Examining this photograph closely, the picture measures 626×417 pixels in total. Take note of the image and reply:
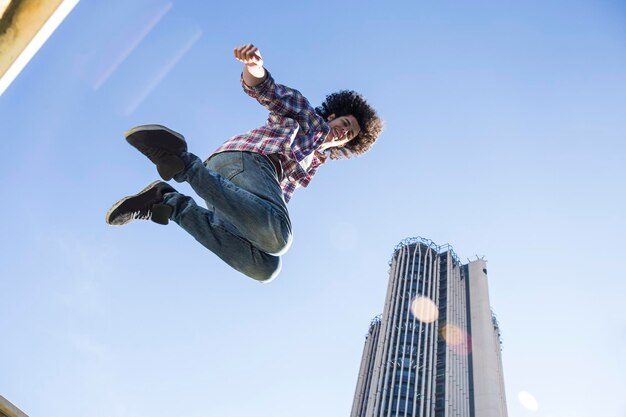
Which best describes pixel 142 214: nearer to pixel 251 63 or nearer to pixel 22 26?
pixel 251 63

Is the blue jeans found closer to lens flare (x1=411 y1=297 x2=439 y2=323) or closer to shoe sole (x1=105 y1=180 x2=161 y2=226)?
shoe sole (x1=105 y1=180 x2=161 y2=226)

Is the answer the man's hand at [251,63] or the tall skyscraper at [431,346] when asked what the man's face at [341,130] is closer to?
the man's hand at [251,63]

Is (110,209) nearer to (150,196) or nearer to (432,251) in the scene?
(150,196)

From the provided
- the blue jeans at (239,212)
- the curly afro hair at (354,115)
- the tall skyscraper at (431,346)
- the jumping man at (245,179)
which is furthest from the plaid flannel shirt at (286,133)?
the tall skyscraper at (431,346)

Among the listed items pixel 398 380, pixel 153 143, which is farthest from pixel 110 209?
pixel 398 380

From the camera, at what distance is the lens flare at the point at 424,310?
62.8 meters

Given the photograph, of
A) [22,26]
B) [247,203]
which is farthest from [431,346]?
[22,26]

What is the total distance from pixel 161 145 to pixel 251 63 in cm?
75

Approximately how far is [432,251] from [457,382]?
21.2m

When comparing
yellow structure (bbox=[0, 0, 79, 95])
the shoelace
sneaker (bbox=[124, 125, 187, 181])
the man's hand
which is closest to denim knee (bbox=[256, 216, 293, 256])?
sneaker (bbox=[124, 125, 187, 181])

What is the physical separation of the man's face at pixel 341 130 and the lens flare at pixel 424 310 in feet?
202

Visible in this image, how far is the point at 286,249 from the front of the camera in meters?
2.81

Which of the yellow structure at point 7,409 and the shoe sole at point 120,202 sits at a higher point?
→ the shoe sole at point 120,202

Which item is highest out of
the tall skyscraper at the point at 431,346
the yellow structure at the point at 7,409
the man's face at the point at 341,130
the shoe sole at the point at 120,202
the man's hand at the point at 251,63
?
the tall skyscraper at the point at 431,346
